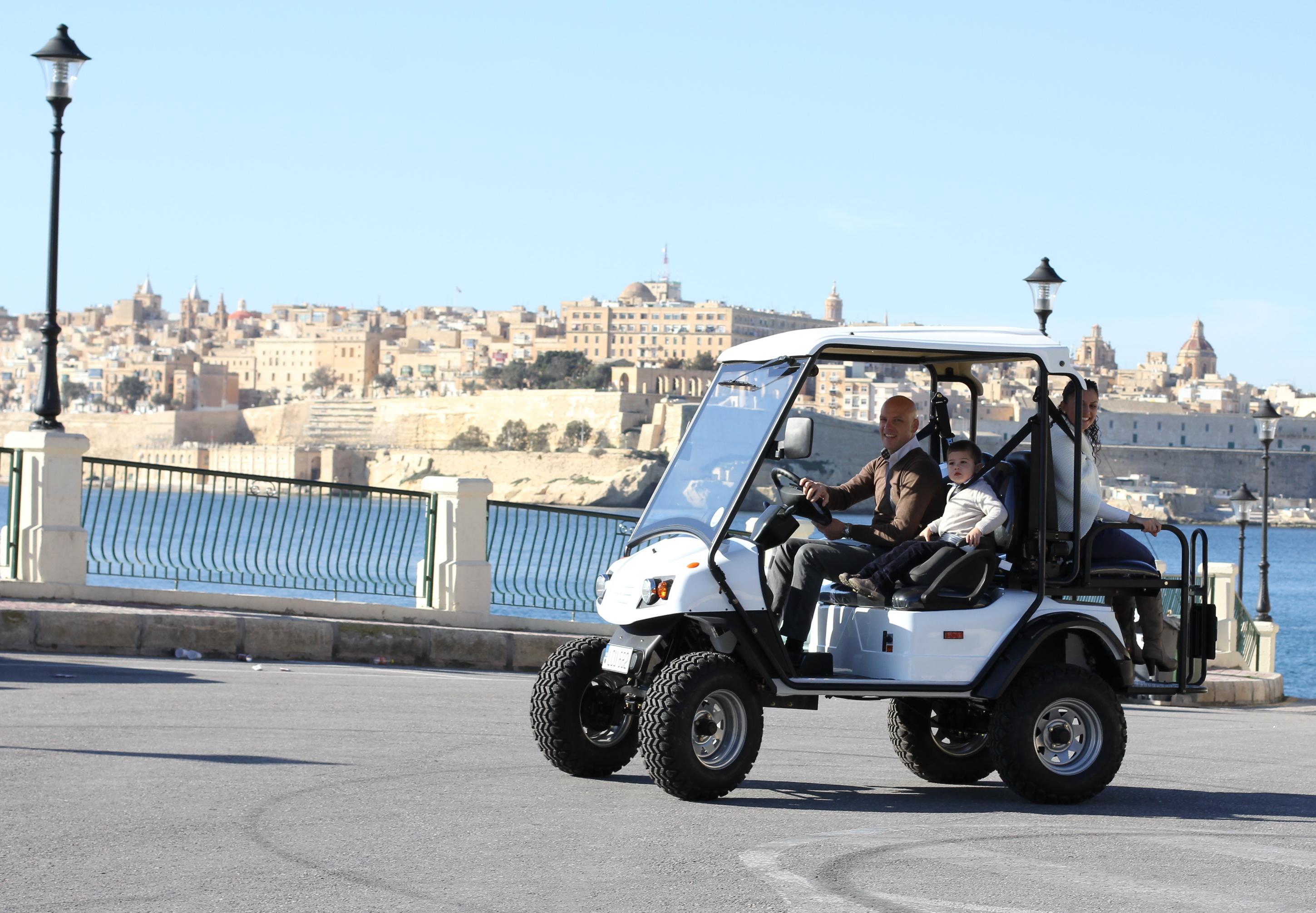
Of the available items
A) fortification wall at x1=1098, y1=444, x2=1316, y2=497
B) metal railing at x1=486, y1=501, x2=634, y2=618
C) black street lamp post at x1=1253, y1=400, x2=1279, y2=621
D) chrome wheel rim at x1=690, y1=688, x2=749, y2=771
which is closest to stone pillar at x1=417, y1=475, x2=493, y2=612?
metal railing at x1=486, y1=501, x2=634, y2=618

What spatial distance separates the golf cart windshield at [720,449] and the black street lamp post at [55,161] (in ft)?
26.1

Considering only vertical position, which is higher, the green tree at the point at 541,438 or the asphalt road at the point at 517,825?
the green tree at the point at 541,438

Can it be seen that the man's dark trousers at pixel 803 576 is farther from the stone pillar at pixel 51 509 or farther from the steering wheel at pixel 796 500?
the stone pillar at pixel 51 509

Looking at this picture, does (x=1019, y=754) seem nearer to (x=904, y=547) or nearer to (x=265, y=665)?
(x=904, y=547)

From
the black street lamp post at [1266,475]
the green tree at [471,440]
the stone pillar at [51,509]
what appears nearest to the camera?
the stone pillar at [51,509]

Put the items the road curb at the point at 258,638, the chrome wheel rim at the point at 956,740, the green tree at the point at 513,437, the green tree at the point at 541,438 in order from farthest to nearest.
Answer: the green tree at the point at 513,437
the green tree at the point at 541,438
the road curb at the point at 258,638
the chrome wheel rim at the point at 956,740

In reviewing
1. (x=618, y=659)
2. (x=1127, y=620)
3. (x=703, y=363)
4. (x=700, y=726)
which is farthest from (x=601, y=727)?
(x=703, y=363)

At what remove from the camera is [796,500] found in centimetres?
686

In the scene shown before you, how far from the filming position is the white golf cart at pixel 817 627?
22.1 ft

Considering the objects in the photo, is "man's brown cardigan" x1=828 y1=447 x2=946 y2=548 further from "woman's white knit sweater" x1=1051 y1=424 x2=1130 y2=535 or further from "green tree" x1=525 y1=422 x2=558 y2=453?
"green tree" x1=525 y1=422 x2=558 y2=453

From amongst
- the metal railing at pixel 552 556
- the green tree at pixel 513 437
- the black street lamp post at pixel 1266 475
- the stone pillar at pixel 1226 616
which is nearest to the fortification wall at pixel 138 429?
the green tree at pixel 513 437

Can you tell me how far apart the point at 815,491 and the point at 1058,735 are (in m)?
1.44

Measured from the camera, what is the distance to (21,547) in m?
12.5

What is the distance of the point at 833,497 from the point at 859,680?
0.93 meters
